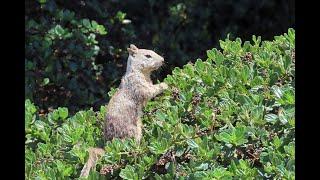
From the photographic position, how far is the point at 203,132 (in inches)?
125

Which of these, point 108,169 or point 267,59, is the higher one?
point 267,59

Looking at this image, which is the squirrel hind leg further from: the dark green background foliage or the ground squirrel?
the dark green background foliage

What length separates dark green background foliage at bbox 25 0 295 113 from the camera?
19.5 feet

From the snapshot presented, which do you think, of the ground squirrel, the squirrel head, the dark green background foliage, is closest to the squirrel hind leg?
the ground squirrel

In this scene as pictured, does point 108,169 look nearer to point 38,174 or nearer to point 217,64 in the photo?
point 38,174

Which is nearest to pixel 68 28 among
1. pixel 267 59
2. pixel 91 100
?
pixel 91 100

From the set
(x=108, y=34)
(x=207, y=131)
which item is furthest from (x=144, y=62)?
(x=108, y=34)

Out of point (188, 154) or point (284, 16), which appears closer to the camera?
point (188, 154)

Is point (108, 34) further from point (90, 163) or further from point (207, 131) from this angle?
point (207, 131)

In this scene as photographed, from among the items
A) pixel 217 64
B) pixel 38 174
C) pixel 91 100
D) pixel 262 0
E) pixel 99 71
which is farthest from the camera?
pixel 262 0

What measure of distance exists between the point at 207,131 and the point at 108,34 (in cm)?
345

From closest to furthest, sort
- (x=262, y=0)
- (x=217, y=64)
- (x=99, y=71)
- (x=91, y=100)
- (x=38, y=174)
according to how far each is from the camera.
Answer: (x=38, y=174) → (x=217, y=64) → (x=91, y=100) → (x=99, y=71) → (x=262, y=0)

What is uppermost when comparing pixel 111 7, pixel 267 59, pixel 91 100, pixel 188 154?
pixel 111 7

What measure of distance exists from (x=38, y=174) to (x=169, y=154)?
707mm
